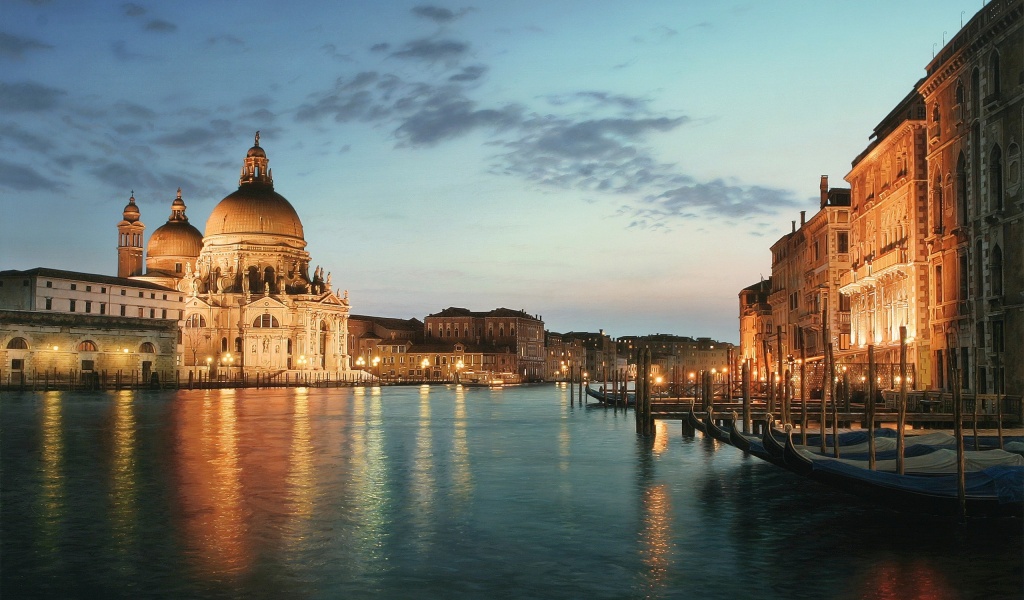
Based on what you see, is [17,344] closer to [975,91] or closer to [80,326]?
[80,326]

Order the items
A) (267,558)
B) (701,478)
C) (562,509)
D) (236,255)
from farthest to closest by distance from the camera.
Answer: (236,255) < (701,478) < (562,509) < (267,558)

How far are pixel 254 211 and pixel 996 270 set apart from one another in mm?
87374

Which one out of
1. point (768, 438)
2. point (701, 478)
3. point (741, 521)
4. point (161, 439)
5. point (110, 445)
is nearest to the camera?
point (741, 521)

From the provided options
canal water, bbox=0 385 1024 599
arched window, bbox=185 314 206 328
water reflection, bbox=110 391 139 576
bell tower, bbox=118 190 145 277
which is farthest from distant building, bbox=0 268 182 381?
canal water, bbox=0 385 1024 599

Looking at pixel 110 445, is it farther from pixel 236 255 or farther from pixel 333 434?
pixel 236 255

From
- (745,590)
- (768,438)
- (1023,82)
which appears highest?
(1023,82)

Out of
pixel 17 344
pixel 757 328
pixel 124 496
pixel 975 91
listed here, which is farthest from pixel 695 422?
pixel 17 344

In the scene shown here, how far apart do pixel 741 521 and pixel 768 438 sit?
3.32 m

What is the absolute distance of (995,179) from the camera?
86.5 ft

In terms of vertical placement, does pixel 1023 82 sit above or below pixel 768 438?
above

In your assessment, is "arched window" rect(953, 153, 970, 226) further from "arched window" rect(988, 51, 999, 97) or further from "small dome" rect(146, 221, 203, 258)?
"small dome" rect(146, 221, 203, 258)

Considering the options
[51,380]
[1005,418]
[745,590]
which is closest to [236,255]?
[51,380]

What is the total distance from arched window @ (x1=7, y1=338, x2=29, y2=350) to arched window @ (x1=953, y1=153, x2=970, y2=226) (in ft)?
192

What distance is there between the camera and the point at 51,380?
69.7 metres
